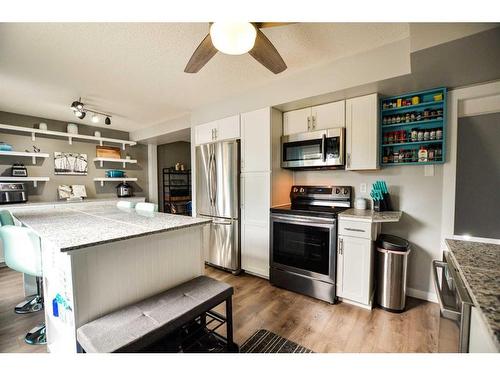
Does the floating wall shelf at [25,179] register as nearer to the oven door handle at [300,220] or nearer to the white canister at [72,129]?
the white canister at [72,129]

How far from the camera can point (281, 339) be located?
168 cm

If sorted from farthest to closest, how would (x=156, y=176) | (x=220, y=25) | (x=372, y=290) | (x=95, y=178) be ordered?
(x=156, y=176) → (x=95, y=178) → (x=372, y=290) → (x=220, y=25)

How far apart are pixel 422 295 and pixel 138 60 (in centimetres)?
378

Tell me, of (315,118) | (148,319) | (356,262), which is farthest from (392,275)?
(148,319)

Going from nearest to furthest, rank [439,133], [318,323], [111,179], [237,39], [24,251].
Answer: [237,39] < [24,251] < [318,323] < [439,133] < [111,179]

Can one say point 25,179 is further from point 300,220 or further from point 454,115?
point 454,115

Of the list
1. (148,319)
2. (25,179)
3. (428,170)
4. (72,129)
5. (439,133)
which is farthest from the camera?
(72,129)

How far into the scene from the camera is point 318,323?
1.89 meters

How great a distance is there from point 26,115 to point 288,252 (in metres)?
4.97

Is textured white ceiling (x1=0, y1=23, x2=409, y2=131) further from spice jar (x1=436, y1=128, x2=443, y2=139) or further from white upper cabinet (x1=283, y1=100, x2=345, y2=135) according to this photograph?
spice jar (x1=436, y1=128, x2=443, y2=139)

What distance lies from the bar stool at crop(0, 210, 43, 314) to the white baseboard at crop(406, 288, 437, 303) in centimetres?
389
